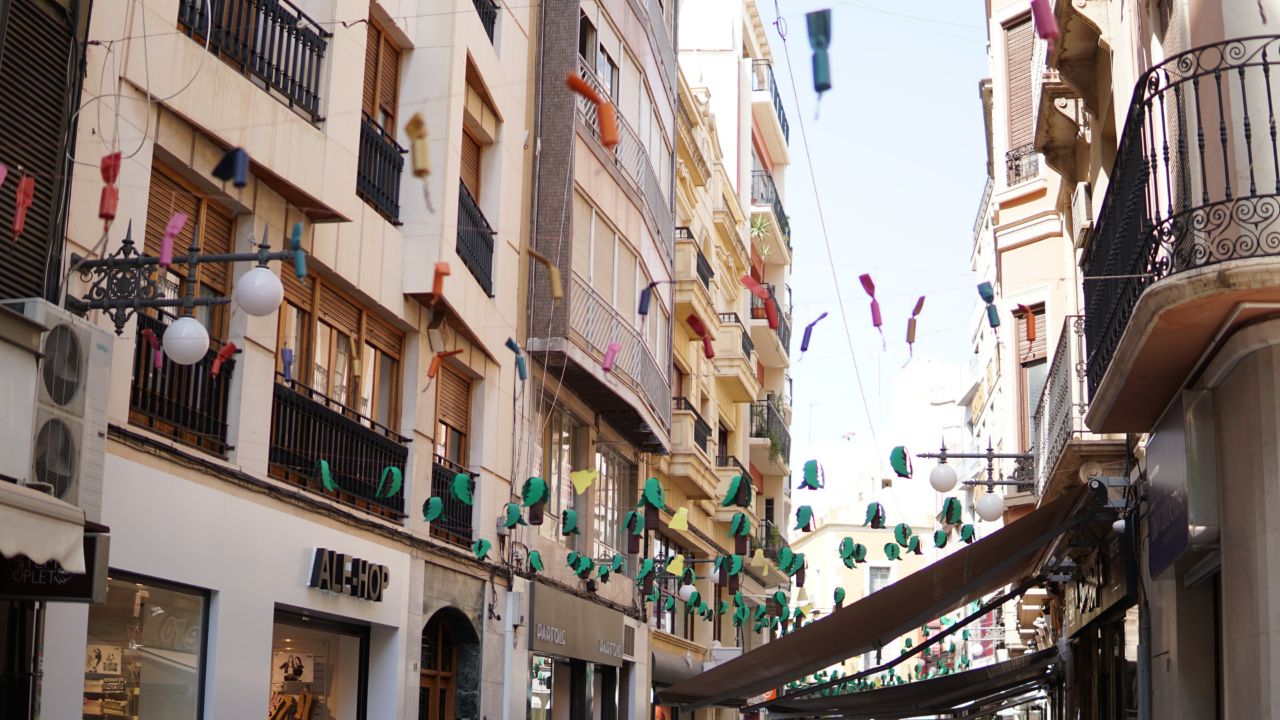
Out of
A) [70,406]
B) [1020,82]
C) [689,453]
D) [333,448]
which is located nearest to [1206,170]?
[70,406]

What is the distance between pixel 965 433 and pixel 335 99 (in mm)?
49647

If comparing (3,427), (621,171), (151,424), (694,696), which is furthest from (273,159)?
(621,171)

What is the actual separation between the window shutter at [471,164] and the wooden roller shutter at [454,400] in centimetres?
226

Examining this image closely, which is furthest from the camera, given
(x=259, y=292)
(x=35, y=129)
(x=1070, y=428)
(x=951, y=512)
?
(x=951, y=512)

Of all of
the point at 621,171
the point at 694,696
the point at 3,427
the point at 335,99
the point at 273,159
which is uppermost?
the point at 621,171

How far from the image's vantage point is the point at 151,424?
1132cm

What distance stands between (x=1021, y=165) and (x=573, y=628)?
9.29m

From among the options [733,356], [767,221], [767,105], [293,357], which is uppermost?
[767,105]

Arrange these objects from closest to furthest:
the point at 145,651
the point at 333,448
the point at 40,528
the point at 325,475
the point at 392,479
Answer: the point at 40,528 < the point at 145,651 < the point at 325,475 < the point at 392,479 < the point at 333,448

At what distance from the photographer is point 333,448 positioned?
47.5ft

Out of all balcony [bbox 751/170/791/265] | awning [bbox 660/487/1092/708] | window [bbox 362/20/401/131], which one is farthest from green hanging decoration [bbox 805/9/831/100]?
balcony [bbox 751/170/791/265]

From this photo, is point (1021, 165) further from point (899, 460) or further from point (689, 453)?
point (689, 453)

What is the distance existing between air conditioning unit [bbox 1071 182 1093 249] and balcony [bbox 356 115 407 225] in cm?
697

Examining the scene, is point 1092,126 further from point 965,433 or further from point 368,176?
point 965,433
